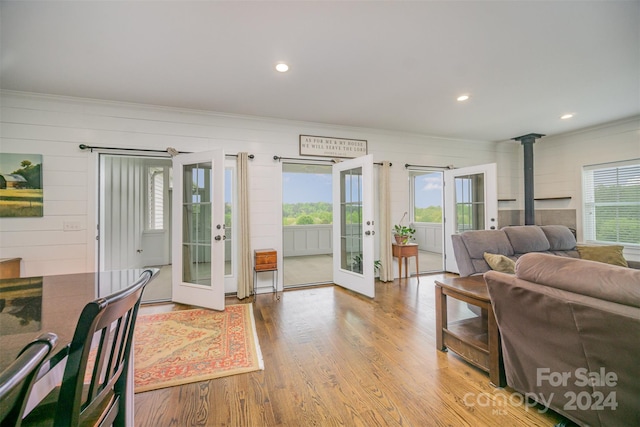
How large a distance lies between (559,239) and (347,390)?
3519 millimetres

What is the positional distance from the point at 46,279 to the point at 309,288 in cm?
308

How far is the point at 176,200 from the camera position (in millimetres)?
3459

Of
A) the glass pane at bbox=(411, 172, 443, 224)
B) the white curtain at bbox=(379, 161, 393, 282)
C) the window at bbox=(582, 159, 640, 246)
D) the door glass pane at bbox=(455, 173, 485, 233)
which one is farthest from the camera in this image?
the glass pane at bbox=(411, 172, 443, 224)

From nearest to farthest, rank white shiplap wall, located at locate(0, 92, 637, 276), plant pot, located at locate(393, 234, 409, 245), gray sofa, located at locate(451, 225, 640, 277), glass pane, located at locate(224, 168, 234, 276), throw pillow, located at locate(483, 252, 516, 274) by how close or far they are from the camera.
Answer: throw pillow, located at locate(483, 252, 516, 274), gray sofa, located at locate(451, 225, 640, 277), white shiplap wall, located at locate(0, 92, 637, 276), glass pane, located at locate(224, 168, 234, 276), plant pot, located at locate(393, 234, 409, 245)

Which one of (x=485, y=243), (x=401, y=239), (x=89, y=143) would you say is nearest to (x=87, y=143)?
(x=89, y=143)

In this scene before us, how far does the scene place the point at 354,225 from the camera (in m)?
4.04

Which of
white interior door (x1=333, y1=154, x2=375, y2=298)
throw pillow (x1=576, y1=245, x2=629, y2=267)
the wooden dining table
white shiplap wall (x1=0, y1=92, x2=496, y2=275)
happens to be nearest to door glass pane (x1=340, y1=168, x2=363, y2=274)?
white interior door (x1=333, y1=154, x2=375, y2=298)

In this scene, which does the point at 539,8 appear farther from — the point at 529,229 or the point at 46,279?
the point at 46,279

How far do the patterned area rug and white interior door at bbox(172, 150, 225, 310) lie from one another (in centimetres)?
37

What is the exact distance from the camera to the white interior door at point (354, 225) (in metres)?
3.65

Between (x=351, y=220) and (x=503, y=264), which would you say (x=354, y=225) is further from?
(x=503, y=264)

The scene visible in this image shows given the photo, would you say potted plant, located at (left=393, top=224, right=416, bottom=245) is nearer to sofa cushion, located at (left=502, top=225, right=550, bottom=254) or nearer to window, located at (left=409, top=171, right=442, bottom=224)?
sofa cushion, located at (left=502, top=225, right=550, bottom=254)

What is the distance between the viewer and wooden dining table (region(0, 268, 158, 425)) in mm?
803

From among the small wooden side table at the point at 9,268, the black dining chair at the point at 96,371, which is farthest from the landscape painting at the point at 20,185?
the black dining chair at the point at 96,371
